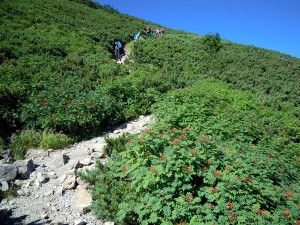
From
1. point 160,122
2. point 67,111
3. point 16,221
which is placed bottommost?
point 16,221

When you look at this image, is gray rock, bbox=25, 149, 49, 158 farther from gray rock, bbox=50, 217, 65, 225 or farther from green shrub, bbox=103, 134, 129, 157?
gray rock, bbox=50, 217, 65, 225

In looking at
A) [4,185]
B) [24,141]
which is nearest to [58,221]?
[4,185]

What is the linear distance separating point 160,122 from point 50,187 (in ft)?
14.5

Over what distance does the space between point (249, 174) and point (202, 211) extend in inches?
74.9

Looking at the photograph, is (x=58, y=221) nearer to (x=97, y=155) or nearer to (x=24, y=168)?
(x=24, y=168)

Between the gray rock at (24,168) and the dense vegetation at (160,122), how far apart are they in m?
1.16

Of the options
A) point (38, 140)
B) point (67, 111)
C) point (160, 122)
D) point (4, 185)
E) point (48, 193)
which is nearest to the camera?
point (4, 185)

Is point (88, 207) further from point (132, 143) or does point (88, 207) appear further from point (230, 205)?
point (230, 205)

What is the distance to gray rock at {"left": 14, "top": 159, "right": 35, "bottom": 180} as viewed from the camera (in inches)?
300

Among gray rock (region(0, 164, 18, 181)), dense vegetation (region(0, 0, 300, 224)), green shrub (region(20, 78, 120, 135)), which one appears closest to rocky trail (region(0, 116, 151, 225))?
gray rock (region(0, 164, 18, 181))

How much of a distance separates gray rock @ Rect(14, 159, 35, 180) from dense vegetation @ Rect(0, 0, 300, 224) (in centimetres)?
116

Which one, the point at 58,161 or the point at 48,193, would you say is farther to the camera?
the point at 58,161

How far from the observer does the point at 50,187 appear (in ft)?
24.3

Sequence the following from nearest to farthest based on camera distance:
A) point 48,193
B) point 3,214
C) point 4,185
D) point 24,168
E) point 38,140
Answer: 1. point 3,214
2. point 4,185
3. point 48,193
4. point 24,168
5. point 38,140
